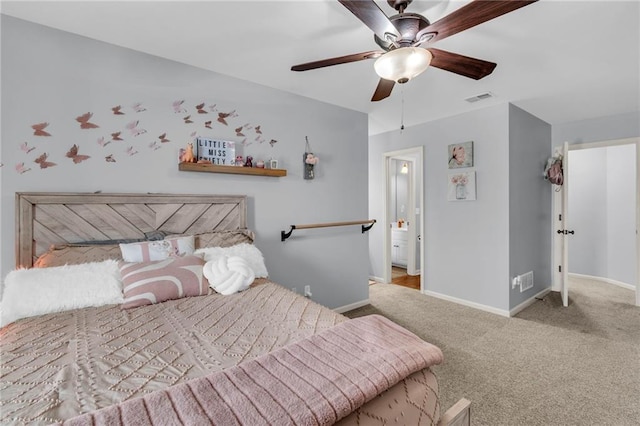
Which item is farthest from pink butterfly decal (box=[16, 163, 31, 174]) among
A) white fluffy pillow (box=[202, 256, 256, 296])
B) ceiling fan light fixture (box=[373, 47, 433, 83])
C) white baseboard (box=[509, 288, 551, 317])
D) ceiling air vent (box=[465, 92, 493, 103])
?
white baseboard (box=[509, 288, 551, 317])

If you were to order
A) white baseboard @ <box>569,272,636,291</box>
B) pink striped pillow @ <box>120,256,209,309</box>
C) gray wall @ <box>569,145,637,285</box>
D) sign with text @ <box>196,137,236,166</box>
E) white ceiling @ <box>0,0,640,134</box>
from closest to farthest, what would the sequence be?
pink striped pillow @ <box>120,256,209,309</box> < white ceiling @ <box>0,0,640,134</box> < sign with text @ <box>196,137,236,166</box> < white baseboard @ <box>569,272,636,291</box> < gray wall @ <box>569,145,637,285</box>

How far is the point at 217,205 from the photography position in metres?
2.55

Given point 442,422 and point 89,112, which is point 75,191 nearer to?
point 89,112

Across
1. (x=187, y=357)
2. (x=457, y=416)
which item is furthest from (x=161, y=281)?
(x=457, y=416)

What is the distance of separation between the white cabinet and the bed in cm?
407

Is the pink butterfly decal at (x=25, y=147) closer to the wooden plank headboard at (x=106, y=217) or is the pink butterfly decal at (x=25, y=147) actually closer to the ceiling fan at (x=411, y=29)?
the wooden plank headboard at (x=106, y=217)

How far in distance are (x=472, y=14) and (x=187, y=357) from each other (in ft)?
6.16

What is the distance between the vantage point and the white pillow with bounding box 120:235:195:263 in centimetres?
188

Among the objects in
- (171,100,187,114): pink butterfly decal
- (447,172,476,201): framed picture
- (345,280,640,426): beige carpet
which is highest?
(171,100,187,114): pink butterfly decal

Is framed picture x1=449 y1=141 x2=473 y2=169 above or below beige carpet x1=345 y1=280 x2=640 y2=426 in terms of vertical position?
above

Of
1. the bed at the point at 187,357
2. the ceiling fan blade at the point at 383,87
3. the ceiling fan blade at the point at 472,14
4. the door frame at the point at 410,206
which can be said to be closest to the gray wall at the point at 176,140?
the bed at the point at 187,357

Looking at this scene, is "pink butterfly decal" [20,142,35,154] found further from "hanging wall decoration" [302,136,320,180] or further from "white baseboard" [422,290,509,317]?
"white baseboard" [422,290,509,317]

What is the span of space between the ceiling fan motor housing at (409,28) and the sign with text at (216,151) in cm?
159

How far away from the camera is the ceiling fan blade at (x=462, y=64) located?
1.65 m
